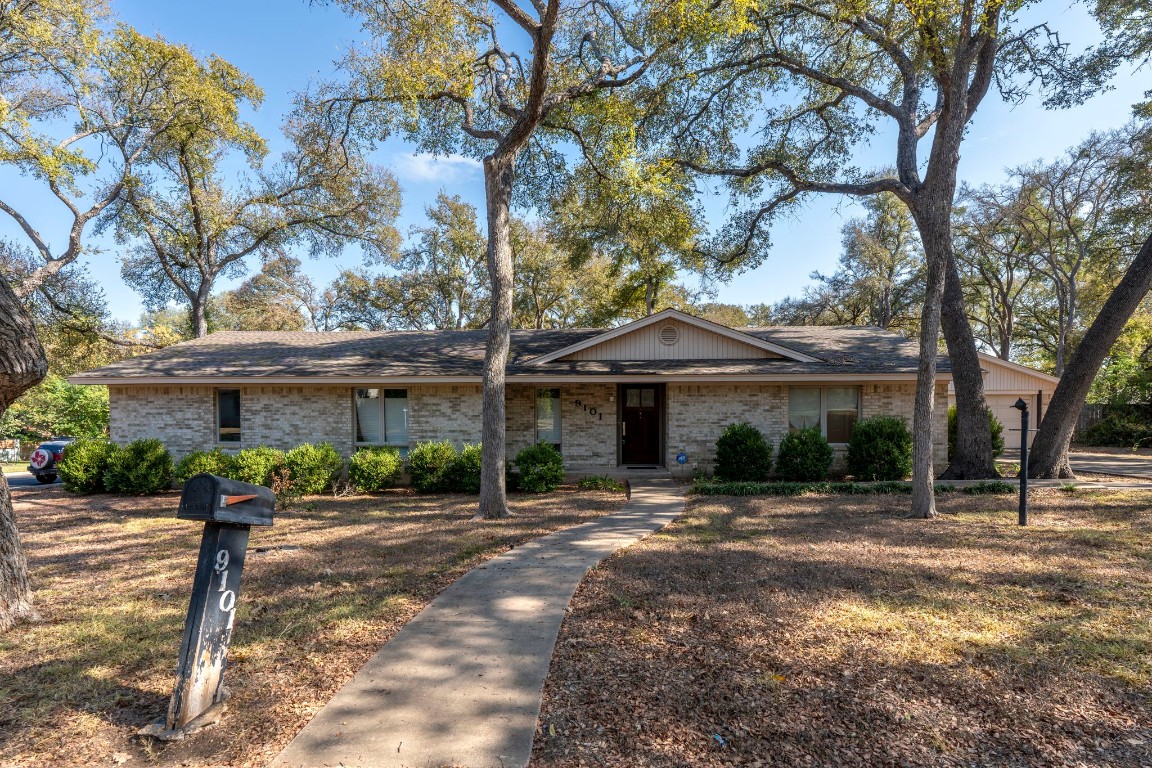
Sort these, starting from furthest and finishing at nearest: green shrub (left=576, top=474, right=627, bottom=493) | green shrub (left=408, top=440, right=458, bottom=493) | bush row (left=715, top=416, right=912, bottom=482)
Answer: bush row (left=715, top=416, right=912, bottom=482), green shrub (left=576, top=474, right=627, bottom=493), green shrub (left=408, top=440, right=458, bottom=493)

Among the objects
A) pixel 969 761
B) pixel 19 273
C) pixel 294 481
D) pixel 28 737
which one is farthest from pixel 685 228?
pixel 19 273

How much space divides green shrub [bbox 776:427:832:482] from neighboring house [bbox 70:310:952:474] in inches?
31.8

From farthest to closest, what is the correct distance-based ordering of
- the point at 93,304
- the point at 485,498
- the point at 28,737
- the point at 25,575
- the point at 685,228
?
the point at 93,304
the point at 685,228
the point at 485,498
the point at 25,575
the point at 28,737

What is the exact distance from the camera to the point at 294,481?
36.1 feet

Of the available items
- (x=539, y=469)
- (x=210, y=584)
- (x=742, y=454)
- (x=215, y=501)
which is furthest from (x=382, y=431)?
(x=215, y=501)

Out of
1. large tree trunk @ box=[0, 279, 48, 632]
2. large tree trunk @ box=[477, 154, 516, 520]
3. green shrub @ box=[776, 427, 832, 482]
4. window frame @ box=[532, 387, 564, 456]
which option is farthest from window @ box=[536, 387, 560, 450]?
large tree trunk @ box=[0, 279, 48, 632]

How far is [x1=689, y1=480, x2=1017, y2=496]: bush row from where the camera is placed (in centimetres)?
1084

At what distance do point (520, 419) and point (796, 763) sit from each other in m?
10.8

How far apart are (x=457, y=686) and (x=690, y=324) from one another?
1109cm

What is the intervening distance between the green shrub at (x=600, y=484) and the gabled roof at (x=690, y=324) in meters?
3.05

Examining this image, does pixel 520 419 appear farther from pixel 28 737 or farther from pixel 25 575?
pixel 28 737

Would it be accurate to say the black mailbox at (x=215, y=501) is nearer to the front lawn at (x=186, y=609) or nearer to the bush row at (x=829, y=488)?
the front lawn at (x=186, y=609)

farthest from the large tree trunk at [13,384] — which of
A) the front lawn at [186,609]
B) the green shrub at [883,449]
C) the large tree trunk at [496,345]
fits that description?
the green shrub at [883,449]

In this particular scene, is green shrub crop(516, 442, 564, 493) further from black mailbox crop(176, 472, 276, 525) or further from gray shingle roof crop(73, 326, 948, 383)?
black mailbox crop(176, 472, 276, 525)
